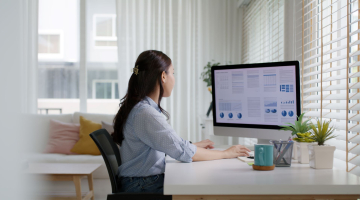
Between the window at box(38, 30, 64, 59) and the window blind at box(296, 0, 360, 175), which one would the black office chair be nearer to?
the window blind at box(296, 0, 360, 175)

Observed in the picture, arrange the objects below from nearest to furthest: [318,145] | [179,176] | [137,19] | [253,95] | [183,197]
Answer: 1. [183,197]
2. [179,176]
3. [318,145]
4. [253,95]
5. [137,19]

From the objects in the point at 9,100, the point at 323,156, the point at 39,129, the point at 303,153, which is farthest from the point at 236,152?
the point at 39,129

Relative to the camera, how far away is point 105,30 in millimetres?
Result: 4328

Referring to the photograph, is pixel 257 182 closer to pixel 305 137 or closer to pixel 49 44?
pixel 305 137

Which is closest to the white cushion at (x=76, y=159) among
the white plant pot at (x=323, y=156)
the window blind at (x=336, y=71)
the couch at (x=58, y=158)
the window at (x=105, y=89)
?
the couch at (x=58, y=158)

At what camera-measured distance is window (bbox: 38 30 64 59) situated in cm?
425

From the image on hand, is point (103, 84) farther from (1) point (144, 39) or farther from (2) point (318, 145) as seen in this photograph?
(2) point (318, 145)

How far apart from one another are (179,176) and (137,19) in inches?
134

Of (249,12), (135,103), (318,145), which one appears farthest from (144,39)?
(318,145)

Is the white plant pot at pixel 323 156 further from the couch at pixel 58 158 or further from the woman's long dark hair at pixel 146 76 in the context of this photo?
the couch at pixel 58 158

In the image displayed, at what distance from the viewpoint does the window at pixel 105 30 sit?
14.1ft

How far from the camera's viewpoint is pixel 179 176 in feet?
3.75

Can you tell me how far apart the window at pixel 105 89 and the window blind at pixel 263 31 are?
1.70 m

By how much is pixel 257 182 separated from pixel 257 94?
0.77 m
